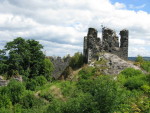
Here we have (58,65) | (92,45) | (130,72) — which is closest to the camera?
(130,72)

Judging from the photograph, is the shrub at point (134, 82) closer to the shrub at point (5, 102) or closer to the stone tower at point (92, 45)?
the stone tower at point (92, 45)

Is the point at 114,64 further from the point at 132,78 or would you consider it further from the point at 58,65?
the point at 58,65

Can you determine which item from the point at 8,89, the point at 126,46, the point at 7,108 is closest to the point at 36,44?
the point at 8,89

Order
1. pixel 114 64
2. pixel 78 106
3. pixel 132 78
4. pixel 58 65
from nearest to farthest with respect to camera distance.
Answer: pixel 78 106 < pixel 132 78 < pixel 114 64 < pixel 58 65

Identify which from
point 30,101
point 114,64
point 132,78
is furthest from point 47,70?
point 132,78

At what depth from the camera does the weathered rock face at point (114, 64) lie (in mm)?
22266

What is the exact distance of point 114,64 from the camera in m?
22.7

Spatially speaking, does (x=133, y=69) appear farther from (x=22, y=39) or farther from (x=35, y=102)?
(x=22, y=39)

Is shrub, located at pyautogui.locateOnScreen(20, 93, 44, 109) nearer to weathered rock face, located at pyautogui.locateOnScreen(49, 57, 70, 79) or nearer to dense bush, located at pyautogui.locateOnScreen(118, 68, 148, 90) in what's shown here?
dense bush, located at pyautogui.locateOnScreen(118, 68, 148, 90)

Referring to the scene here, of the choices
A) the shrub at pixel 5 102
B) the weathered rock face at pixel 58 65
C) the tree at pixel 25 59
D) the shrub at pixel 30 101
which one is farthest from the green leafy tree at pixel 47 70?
the shrub at pixel 30 101

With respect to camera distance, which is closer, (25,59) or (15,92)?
(15,92)

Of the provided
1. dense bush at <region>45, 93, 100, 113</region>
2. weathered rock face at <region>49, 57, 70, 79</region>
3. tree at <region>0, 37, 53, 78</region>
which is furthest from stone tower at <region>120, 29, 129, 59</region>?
weathered rock face at <region>49, 57, 70, 79</region>

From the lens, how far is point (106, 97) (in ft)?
52.9

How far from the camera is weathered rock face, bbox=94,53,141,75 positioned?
22.3 meters
